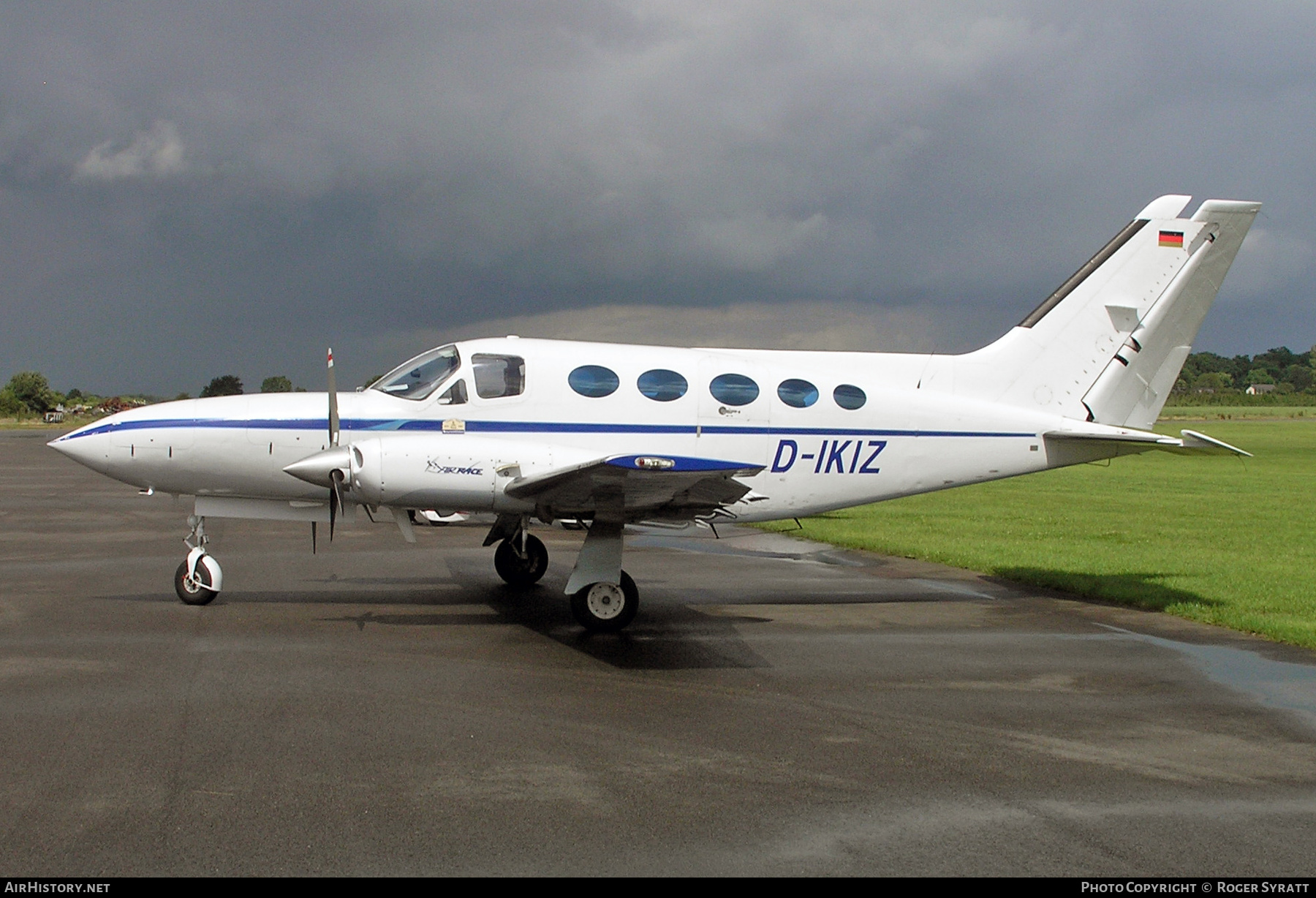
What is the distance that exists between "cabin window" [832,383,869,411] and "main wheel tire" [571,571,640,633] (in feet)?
11.5

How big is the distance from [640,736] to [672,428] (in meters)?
5.17

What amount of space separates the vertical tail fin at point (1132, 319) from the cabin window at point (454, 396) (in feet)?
22.1

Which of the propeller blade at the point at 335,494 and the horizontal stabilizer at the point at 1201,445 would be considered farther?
the horizontal stabilizer at the point at 1201,445

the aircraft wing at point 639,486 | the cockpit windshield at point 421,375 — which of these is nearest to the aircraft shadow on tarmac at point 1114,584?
the aircraft wing at point 639,486

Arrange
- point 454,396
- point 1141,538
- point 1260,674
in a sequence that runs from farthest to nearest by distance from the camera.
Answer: point 1141,538
point 454,396
point 1260,674

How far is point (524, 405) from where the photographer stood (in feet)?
37.5

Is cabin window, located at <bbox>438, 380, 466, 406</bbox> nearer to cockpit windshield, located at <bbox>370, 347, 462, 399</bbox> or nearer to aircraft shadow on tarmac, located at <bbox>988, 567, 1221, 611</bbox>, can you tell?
cockpit windshield, located at <bbox>370, 347, 462, 399</bbox>

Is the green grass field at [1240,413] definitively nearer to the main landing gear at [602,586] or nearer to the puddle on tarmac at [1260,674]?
the puddle on tarmac at [1260,674]

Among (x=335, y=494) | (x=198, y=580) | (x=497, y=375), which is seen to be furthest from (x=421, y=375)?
(x=198, y=580)

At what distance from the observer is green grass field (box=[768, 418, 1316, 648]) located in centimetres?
1312

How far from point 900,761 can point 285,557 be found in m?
11.7

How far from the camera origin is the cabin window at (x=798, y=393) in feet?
40.1

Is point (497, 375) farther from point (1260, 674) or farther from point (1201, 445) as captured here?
point (1201, 445)

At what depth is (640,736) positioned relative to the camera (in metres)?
7.14
